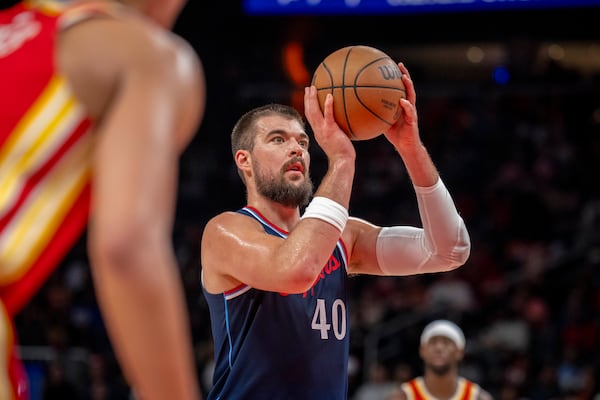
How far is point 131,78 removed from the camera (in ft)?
4.99

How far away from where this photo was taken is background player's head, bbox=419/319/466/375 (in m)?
7.25

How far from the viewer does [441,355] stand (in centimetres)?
731

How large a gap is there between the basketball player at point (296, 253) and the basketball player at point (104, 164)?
1928 millimetres

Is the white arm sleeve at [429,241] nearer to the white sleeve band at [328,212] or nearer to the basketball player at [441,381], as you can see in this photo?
the white sleeve band at [328,212]

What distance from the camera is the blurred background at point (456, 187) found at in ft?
39.5

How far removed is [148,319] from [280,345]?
2.61m

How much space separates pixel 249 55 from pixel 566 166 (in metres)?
7.25

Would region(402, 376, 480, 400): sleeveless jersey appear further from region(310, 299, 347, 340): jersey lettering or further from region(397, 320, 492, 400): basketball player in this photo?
region(310, 299, 347, 340): jersey lettering

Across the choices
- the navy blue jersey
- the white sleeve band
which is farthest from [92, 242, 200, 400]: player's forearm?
the navy blue jersey

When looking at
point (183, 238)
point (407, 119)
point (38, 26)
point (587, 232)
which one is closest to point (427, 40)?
point (587, 232)

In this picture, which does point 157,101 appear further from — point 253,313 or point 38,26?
point 253,313

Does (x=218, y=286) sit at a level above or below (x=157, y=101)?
below

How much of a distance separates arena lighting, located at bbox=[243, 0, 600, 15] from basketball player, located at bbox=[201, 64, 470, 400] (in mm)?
7704

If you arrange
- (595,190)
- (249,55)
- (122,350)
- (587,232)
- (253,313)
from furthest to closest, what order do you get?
(249,55) < (595,190) < (587,232) < (253,313) < (122,350)
